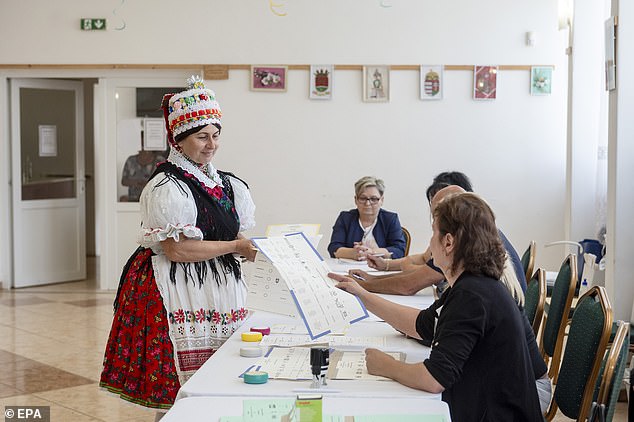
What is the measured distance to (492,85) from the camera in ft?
27.0

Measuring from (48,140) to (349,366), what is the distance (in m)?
7.65

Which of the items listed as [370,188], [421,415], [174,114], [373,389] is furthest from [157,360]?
[370,188]

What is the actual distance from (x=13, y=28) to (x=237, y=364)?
7021mm

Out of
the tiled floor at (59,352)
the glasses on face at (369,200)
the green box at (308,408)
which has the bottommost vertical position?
the tiled floor at (59,352)

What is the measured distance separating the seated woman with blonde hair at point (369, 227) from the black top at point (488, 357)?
351cm

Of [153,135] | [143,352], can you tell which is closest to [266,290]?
[143,352]

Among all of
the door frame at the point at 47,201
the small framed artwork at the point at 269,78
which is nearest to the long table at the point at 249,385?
the small framed artwork at the point at 269,78

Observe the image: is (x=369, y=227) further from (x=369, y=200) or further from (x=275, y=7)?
(x=275, y=7)

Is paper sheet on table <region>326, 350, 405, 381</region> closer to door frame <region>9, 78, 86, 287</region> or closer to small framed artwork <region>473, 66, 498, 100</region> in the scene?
small framed artwork <region>473, 66, 498, 100</region>

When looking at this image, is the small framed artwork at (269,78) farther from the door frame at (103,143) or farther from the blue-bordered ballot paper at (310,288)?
the blue-bordered ballot paper at (310,288)

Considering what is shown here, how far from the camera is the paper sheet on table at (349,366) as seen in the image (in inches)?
96.5

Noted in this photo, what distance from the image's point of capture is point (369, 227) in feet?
20.0

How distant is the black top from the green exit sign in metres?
6.91

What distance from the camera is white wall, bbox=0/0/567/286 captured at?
8.23 metres
